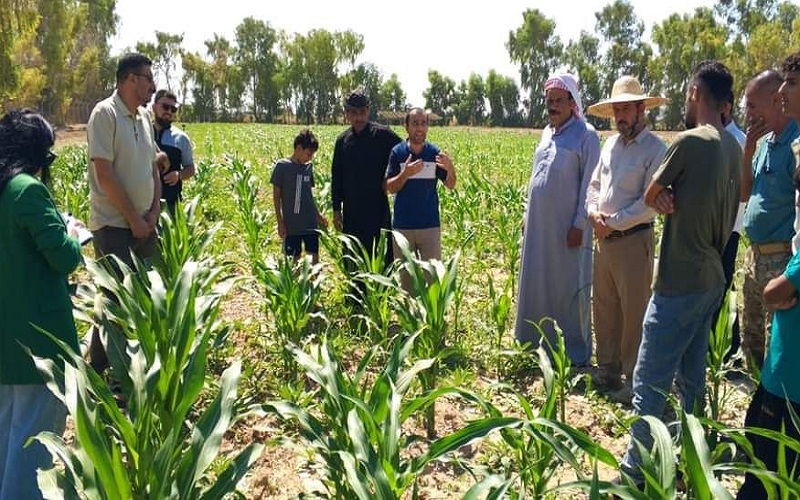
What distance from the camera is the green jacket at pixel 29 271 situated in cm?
233

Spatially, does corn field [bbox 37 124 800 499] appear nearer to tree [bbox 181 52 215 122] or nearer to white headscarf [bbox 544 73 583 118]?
white headscarf [bbox 544 73 583 118]

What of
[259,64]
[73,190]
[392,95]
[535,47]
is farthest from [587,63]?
[73,190]

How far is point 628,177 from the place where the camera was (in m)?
3.63

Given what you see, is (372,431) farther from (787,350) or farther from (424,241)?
(424,241)

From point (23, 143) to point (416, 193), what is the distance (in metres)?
2.83

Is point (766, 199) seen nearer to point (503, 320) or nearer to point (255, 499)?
point (503, 320)

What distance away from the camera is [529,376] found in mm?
4266

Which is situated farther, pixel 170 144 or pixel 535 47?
pixel 535 47

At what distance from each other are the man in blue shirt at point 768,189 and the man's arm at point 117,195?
3.39 m

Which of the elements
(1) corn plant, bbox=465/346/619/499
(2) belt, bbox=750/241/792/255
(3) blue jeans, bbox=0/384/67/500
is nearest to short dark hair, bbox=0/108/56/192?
(3) blue jeans, bbox=0/384/67/500

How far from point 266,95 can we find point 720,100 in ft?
257

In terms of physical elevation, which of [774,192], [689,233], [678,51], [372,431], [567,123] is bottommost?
[372,431]

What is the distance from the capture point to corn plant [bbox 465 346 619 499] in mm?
1836

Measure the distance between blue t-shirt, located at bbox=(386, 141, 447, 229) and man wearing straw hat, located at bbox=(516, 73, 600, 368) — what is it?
76 centimetres
